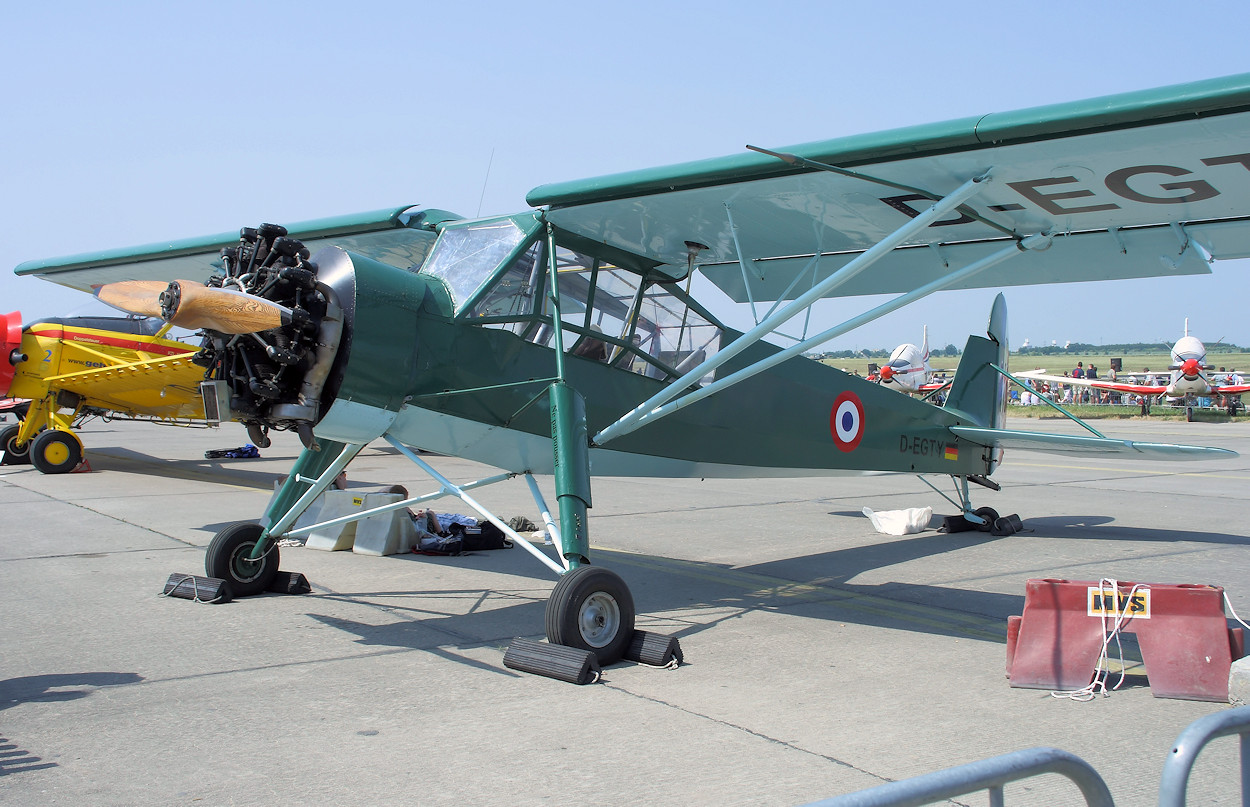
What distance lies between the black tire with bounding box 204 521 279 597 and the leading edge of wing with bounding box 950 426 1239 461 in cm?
669

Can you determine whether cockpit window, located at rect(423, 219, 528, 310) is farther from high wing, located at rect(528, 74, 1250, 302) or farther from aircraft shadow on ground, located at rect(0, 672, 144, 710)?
aircraft shadow on ground, located at rect(0, 672, 144, 710)

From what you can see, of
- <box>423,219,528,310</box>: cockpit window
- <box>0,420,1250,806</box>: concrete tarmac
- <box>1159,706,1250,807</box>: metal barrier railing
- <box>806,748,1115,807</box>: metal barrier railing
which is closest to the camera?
<box>806,748,1115,807</box>: metal barrier railing

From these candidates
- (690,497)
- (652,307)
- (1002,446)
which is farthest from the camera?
(690,497)

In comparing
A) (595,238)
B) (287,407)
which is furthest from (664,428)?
(287,407)

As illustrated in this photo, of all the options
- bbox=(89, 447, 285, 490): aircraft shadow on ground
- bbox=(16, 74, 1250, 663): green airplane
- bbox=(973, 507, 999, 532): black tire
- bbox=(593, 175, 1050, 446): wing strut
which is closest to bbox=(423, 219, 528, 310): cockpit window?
bbox=(16, 74, 1250, 663): green airplane

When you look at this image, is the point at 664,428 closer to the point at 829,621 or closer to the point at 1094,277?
the point at 829,621

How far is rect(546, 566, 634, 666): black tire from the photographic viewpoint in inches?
183

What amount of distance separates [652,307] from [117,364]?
471 inches

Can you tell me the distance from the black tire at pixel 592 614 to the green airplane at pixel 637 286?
1cm

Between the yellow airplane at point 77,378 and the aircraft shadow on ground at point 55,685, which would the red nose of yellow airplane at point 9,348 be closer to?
the yellow airplane at point 77,378

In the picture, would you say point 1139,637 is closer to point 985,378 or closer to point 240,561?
point 240,561

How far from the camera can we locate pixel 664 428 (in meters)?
6.73

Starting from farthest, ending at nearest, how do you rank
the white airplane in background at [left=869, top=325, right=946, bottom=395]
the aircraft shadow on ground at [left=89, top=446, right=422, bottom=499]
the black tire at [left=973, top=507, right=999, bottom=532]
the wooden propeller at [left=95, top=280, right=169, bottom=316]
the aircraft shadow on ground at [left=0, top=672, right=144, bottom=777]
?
the white airplane in background at [left=869, top=325, right=946, bottom=395] → the aircraft shadow on ground at [left=89, top=446, right=422, bottom=499] → the black tire at [left=973, top=507, right=999, bottom=532] → the wooden propeller at [left=95, top=280, right=169, bottom=316] → the aircraft shadow on ground at [left=0, top=672, right=144, bottom=777]

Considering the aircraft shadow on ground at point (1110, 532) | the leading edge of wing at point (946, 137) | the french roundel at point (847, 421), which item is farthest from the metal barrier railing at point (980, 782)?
the aircraft shadow on ground at point (1110, 532)
